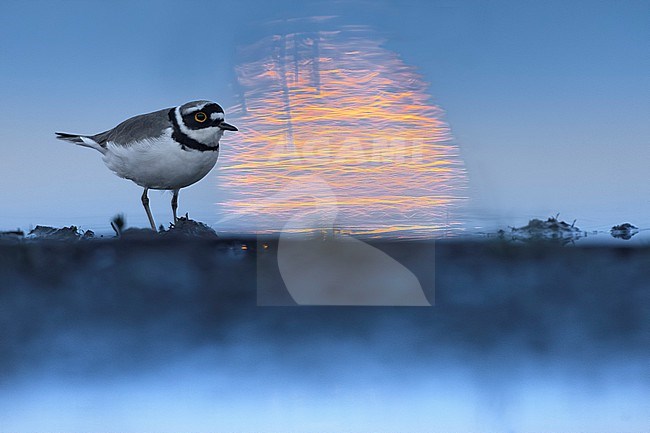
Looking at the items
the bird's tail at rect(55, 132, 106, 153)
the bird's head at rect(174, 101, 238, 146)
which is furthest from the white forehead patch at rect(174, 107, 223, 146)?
the bird's tail at rect(55, 132, 106, 153)

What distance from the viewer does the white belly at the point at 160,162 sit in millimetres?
1989

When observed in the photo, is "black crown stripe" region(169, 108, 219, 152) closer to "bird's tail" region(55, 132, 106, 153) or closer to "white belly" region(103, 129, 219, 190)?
"white belly" region(103, 129, 219, 190)

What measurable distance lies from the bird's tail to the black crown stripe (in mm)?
250

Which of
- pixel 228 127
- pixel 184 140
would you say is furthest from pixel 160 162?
pixel 228 127

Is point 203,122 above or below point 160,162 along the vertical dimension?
above

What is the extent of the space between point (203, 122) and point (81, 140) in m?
0.42

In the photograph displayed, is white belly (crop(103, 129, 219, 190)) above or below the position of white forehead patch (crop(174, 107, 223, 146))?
below

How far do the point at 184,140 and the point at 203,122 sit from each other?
0.30 ft

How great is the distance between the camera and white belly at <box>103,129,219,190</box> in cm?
199

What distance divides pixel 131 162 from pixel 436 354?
1.24 meters

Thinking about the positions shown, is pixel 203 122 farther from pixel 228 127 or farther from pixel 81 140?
pixel 81 140

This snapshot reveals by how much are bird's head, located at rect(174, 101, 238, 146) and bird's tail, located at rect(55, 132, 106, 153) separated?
29 cm

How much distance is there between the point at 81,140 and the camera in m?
2.05

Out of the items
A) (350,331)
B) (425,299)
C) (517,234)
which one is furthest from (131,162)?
(517,234)
